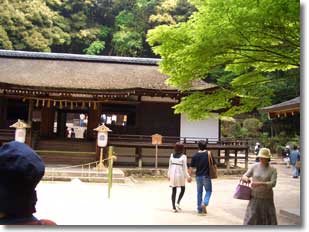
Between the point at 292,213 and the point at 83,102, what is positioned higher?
the point at 83,102

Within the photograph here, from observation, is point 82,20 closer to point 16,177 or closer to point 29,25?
point 29,25

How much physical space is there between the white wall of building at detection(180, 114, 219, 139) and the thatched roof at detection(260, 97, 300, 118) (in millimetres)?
3973

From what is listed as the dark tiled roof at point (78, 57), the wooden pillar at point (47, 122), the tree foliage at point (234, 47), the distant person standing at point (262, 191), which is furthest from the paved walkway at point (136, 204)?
the dark tiled roof at point (78, 57)

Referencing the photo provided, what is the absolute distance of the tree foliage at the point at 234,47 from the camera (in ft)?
12.5

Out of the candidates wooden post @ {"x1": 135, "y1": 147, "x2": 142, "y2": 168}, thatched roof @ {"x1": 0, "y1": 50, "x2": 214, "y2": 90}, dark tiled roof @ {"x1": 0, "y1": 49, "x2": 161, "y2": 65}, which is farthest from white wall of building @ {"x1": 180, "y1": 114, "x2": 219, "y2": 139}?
dark tiled roof @ {"x1": 0, "y1": 49, "x2": 161, "y2": 65}

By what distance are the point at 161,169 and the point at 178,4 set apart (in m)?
4.42

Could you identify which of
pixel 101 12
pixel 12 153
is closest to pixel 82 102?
pixel 101 12

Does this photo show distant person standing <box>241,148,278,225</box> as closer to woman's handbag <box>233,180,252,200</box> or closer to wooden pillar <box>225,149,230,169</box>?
woman's handbag <box>233,180,252,200</box>

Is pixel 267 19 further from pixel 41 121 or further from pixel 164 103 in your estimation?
pixel 41 121

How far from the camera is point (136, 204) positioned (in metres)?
5.04

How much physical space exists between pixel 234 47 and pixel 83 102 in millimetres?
5782

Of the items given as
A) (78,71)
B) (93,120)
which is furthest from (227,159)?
(78,71)

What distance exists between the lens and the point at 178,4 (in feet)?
17.5

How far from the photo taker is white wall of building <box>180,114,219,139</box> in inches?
372
